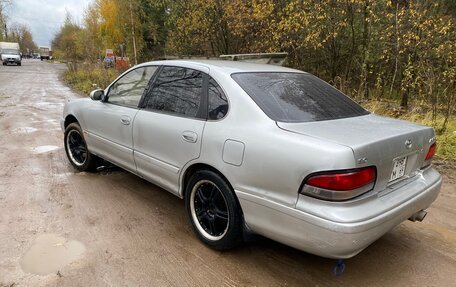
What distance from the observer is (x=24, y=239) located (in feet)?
10.4

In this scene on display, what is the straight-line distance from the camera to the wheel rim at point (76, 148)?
197 inches

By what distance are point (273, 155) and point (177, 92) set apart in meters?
1.44

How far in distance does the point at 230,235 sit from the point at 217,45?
11.3 m

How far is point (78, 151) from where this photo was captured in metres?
5.12

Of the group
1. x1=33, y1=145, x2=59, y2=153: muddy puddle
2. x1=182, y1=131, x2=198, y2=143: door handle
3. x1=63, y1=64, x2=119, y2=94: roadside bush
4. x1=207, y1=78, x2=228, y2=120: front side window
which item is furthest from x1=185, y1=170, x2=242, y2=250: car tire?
x1=63, y1=64, x2=119, y2=94: roadside bush

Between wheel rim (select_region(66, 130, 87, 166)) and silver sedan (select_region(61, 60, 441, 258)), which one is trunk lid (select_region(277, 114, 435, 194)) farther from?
wheel rim (select_region(66, 130, 87, 166))

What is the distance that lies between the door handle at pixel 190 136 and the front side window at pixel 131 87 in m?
1.04

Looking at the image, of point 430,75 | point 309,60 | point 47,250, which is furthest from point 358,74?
point 47,250

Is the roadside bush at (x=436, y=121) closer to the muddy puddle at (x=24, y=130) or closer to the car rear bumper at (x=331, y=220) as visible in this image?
the car rear bumper at (x=331, y=220)

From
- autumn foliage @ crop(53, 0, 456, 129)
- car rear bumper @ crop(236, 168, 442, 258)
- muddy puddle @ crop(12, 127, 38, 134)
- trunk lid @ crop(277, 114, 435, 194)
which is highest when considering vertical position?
autumn foliage @ crop(53, 0, 456, 129)

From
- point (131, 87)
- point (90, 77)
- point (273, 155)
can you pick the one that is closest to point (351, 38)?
point (131, 87)

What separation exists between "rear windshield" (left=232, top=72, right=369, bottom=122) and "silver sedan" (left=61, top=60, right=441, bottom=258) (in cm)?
1

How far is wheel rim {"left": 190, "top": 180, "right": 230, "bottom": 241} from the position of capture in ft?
9.69

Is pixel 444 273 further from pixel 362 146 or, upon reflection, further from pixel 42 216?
pixel 42 216
